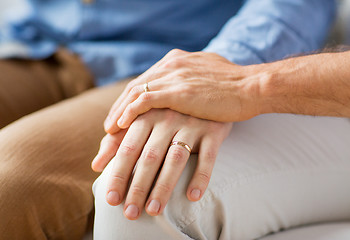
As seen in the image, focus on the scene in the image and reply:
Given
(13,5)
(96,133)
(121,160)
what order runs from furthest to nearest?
(13,5) → (96,133) → (121,160)

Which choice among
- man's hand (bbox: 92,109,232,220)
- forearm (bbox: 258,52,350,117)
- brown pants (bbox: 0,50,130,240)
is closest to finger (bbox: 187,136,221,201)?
man's hand (bbox: 92,109,232,220)

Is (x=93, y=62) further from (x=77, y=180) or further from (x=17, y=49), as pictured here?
(x=77, y=180)

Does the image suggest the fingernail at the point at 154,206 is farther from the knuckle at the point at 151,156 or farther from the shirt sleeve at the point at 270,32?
the shirt sleeve at the point at 270,32

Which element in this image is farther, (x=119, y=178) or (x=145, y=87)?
(x=145, y=87)

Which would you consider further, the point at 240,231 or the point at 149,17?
the point at 149,17

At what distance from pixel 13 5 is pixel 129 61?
716 mm

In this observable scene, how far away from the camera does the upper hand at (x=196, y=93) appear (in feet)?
1.87

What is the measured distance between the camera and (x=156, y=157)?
0.53 m

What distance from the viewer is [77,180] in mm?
627

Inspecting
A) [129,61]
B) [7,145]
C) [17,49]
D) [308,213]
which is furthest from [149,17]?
[308,213]

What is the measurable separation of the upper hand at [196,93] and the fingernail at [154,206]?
0.15 meters

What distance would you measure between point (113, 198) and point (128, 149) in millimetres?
76

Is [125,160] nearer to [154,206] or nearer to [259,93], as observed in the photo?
[154,206]

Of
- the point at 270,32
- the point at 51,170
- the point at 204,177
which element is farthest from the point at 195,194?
the point at 270,32
